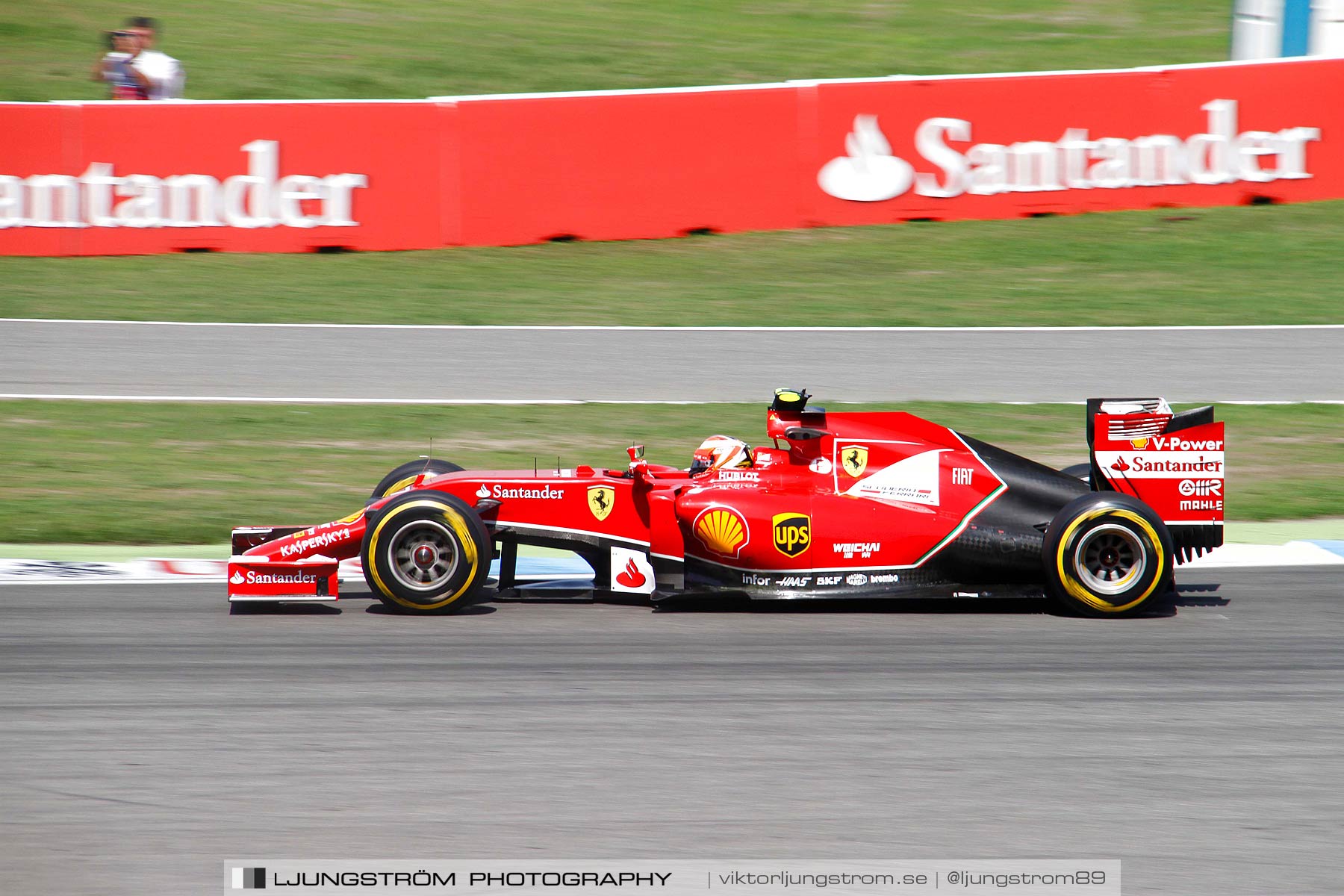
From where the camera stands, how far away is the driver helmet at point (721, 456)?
756 centimetres

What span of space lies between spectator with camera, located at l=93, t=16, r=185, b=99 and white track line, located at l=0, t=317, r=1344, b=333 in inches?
148

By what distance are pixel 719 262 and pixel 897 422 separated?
30.8 feet

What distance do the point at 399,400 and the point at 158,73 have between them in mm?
7199

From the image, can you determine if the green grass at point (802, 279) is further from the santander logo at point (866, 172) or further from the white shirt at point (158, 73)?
the white shirt at point (158, 73)

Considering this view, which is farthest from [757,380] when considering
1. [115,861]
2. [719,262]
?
[115,861]

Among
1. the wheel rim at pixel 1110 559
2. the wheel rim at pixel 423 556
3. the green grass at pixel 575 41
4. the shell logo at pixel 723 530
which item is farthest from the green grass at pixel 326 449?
the green grass at pixel 575 41

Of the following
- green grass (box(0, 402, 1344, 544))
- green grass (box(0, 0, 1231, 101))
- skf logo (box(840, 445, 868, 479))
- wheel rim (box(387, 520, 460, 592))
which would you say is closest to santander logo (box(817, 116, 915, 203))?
green grass (box(0, 402, 1344, 544))

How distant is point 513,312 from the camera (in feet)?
49.5

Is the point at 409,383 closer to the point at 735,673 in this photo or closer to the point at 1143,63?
the point at 735,673

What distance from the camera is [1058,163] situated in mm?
17359

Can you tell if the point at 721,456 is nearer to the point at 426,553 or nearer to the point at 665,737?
the point at 426,553

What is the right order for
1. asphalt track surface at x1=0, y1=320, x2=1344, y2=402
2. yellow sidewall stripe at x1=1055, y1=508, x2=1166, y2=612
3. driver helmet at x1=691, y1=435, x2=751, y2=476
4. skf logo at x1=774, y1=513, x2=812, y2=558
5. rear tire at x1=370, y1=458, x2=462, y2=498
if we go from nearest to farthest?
yellow sidewall stripe at x1=1055, y1=508, x2=1166, y2=612 → skf logo at x1=774, y1=513, x2=812, y2=558 → driver helmet at x1=691, y1=435, x2=751, y2=476 → rear tire at x1=370, y1=458, x2=462, y2=498 → asphalt track surface at x1=0, y1=320, x2=1344, y2=402

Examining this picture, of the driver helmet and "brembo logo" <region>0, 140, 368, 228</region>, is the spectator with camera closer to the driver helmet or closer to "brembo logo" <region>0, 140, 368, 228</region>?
"brembo logo" <region>0, 140, 368, 228</region>

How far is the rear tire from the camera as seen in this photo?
8016 mm
